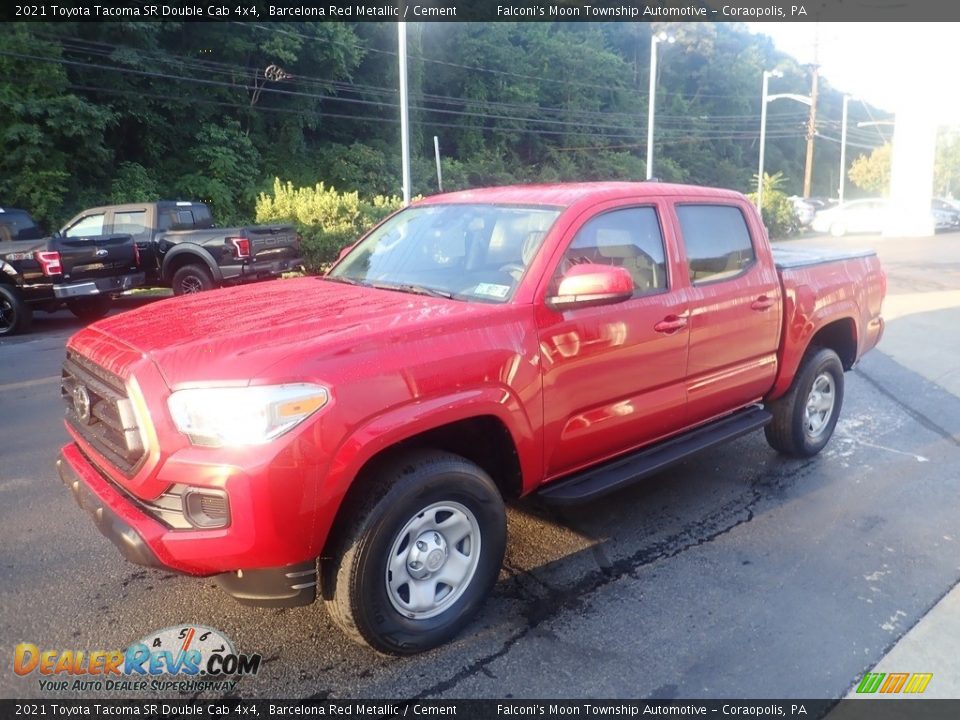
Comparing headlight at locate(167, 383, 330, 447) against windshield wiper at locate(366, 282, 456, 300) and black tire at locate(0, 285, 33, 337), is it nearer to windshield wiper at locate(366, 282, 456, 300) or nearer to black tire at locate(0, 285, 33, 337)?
windshield wiper at locate(366, 282, 456, 300)

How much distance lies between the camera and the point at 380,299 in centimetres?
360

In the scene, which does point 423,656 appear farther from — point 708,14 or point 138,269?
point 708,14

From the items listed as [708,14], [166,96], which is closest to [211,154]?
[166,96]

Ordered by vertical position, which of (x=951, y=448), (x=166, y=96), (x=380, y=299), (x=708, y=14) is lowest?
(x=951, y=448)

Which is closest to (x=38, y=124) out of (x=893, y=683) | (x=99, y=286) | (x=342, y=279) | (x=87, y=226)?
(x=87, y=226)

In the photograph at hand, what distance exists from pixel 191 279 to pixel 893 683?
12.2m

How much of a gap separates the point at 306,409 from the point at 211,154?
3340 centimetres

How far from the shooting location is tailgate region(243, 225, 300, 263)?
41.4 feet

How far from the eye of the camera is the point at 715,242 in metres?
4.63

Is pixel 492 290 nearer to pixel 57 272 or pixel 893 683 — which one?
pixel 893 683

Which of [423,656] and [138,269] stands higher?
[138,269]

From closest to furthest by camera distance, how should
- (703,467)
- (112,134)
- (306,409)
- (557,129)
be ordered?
(306,409) → (703,467) → (112,134) → (557,129)

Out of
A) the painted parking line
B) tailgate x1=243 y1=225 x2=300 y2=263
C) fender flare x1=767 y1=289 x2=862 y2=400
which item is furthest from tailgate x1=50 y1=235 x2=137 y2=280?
fender flare x1=767 y1=289 x2=862 y2=400

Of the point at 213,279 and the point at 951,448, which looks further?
the point at 213,279
